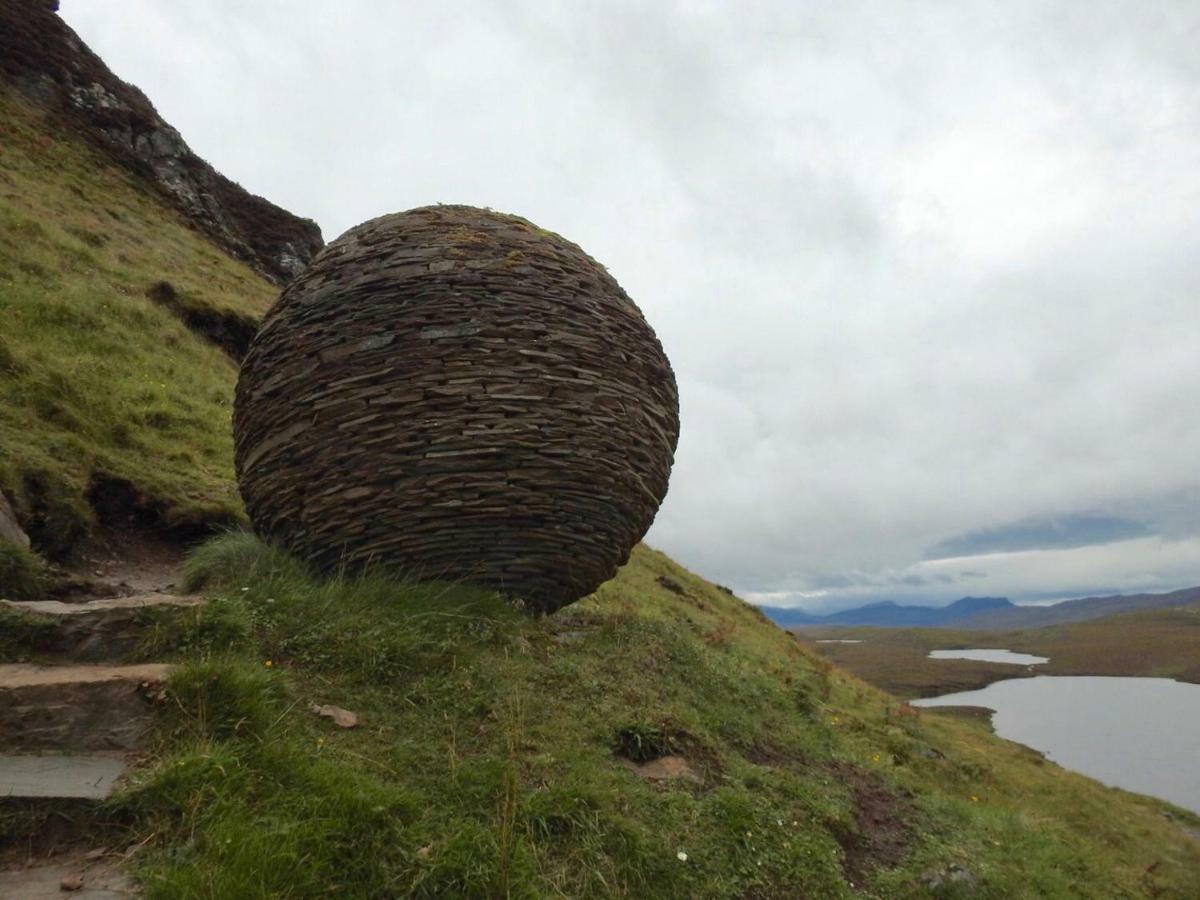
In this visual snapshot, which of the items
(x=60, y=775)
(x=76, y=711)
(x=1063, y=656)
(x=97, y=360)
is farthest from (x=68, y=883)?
(x=1063, y=656)

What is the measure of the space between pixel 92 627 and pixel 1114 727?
44988mm

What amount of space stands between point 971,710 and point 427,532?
4692cm

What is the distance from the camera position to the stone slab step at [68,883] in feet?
8.73

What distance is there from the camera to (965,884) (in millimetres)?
4934

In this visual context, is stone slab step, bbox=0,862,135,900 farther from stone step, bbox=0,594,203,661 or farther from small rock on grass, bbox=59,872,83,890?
stone step, bbox=0,594,203,661

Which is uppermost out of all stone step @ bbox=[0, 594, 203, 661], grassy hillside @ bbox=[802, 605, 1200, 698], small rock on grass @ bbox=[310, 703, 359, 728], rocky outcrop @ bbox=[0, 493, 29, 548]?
rocky outcrop @ bbox=[0, 493, 29, 548]

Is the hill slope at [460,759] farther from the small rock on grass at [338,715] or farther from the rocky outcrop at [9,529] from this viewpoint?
the rocky outcrop at [9,529]

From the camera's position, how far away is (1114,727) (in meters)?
36.6

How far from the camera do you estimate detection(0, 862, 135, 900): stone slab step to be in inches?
105

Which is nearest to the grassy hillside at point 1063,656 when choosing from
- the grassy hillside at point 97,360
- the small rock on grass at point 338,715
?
the grassy hillside at point 97,360

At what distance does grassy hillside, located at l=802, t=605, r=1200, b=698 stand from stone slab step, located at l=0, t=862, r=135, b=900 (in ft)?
129

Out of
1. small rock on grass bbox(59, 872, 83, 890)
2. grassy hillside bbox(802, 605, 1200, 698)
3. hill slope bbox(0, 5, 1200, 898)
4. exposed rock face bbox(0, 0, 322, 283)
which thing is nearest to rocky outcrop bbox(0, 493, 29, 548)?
hill slope bbox(0, 5, 1200, 898)

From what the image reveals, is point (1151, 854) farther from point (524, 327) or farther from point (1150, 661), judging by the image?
point (1150, 661)

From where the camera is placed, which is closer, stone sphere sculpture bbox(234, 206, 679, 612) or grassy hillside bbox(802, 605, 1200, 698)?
stone sphere sculpture bbox(234, 206, 679, 612)
